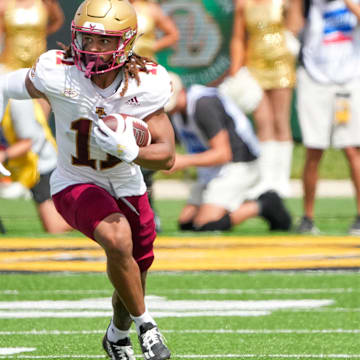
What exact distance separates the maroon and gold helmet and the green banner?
8.82 metres

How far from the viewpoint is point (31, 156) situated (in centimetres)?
819

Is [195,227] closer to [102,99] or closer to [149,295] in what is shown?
[149,295]

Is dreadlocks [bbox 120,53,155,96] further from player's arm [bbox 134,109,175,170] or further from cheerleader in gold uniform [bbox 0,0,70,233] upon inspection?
cheerleader in gold uniform [bbox 0,0,70,233]

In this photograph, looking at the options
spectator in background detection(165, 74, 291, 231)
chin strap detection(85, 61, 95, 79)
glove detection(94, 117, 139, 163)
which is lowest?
spectator in background detection(165, 74, 291, 231)

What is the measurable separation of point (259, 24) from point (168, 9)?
4.10 m

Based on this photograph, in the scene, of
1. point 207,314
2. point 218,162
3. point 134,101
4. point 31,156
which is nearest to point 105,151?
point 134,101

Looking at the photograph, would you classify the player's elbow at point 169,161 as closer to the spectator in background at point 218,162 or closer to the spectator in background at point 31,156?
the spectator in background at point 218,162

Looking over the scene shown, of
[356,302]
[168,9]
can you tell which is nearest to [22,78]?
[356,302]

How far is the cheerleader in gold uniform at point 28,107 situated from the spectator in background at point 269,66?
1560 mm

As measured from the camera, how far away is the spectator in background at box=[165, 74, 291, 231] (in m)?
7.89

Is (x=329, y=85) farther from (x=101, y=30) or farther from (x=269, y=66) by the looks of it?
(x=101, y=30)

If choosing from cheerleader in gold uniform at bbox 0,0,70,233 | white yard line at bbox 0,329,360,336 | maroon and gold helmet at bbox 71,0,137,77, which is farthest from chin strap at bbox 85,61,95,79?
cheerleader in gold uniform at bbox 0,0,70,233

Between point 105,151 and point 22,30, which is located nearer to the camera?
point 105,151

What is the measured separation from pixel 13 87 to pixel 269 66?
17.6 feet
